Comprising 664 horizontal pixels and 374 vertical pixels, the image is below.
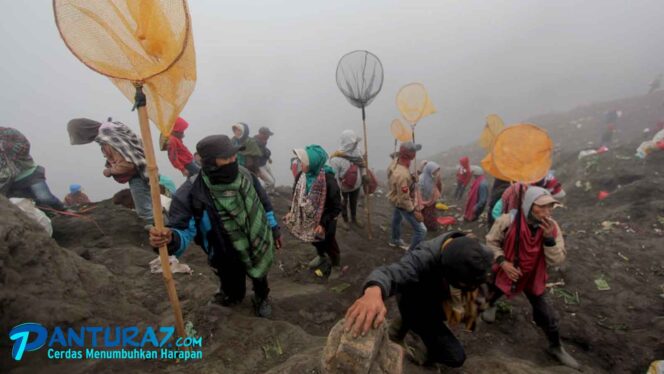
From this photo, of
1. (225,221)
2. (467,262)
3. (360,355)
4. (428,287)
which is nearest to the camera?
(360,355)

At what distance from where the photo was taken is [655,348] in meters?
3.67

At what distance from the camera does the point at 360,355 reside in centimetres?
176

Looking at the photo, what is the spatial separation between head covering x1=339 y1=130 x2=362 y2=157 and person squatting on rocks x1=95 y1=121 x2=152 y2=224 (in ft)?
12.2

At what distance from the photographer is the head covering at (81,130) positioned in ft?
14.0

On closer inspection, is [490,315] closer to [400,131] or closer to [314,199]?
[314,199]

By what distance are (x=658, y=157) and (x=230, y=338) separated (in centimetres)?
1416

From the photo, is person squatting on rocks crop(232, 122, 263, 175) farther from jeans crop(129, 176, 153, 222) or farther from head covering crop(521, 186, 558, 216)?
head covering crop(521, 186, 558, 216)

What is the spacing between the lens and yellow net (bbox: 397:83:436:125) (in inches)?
288

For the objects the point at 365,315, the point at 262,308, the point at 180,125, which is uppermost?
the point at 180,125

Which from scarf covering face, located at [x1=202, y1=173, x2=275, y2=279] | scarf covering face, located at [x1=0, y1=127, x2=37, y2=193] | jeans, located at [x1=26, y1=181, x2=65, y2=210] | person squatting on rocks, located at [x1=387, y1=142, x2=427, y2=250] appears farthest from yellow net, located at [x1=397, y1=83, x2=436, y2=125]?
jeans, located at [x1=26, y1=181, x2=65, y2=210]

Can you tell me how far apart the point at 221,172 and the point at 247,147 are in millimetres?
5241

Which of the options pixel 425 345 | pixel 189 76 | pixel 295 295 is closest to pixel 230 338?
pixel 295 295

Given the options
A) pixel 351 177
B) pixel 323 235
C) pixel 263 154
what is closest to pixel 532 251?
pixel 323 235

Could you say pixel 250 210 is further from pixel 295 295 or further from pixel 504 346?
pixel 504 346
